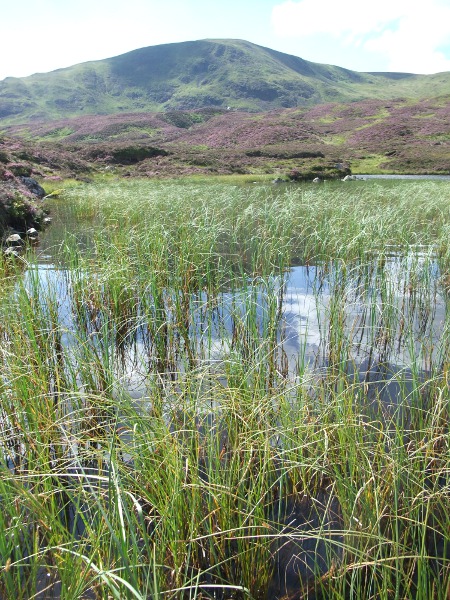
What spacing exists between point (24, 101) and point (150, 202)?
457ft

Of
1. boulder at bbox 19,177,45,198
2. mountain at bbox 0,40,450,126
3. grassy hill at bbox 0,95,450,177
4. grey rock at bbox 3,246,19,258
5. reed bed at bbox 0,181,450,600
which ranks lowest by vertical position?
reed bed at bbox 0,181,450,600

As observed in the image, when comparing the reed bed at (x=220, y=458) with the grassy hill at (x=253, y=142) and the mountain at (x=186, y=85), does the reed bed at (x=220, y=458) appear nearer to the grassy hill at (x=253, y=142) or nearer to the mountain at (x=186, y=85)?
the grassy hill at (x=253, y=142)

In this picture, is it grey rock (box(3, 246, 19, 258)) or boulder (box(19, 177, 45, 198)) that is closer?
grey rock (box(3, 246, 19, 258))

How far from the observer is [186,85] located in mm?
156750

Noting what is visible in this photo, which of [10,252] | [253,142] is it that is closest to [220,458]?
[10,252]

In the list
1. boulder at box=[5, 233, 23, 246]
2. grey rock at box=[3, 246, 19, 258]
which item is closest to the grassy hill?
boulder at box=[5, 233, 23, 246]

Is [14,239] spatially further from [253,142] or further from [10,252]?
[253,142]

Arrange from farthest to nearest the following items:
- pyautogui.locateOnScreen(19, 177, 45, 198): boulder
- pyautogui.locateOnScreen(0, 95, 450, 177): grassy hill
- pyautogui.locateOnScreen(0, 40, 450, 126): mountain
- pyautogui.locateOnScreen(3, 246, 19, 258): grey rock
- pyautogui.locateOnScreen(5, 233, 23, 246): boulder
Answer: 1. pyautogui.locateOnScreen(0, 40, 450, 126): mountain
2. pyautogui.locateOnScreen(0, 95, 450, 177): grassy hill
3. pyautogui.locateOnScreen(19, 177, 45, 198): boulder
4. pyautogui.locateOnScreen(5, 233, 23, 246): boulder
5. pyautogui.locateOnScreen(3, 246, 19, 258): grey rock

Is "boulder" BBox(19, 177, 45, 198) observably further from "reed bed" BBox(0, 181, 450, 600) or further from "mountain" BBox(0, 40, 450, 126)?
"mountain" BBox(0, 40, 450, 126)

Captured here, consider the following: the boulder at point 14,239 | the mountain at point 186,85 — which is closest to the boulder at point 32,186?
the boulder at point 14,239

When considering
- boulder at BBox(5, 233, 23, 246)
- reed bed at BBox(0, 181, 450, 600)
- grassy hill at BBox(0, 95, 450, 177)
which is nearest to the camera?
reed bed at BBox(0, 181, 450, 600)

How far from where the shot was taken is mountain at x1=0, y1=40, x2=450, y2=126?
12775 cm

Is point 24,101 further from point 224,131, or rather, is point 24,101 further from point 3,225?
point 3,225

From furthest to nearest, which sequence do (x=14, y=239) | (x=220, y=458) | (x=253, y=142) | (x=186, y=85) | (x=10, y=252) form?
(x=186, y=85), (x=253, y=142), (x=14, y=239), (x=10, y=252), (x=220, y=458)
